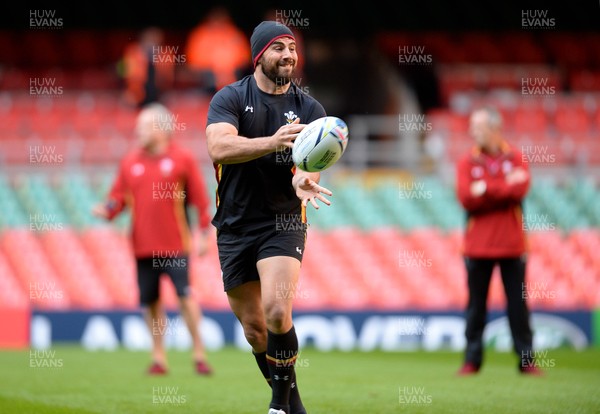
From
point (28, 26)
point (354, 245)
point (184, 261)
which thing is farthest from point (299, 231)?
→ point (28, 26)

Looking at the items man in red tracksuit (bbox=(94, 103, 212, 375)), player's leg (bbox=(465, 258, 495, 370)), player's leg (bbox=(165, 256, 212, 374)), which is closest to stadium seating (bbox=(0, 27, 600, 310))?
player's leg (bbox=(465, 258, 495, 370))

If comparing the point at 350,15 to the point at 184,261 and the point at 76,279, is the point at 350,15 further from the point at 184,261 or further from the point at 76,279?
the point at 184,261

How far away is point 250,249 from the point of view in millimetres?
7445

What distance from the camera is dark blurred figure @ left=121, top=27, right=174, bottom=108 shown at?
704 inches

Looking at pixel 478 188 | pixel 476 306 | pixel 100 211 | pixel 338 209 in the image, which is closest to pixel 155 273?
pixel 100 211

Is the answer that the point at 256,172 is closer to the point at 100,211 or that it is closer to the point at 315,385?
the point at 315,385

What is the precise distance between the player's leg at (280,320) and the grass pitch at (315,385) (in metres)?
0.92

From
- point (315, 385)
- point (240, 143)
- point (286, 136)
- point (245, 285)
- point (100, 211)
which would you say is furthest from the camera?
point (100, 211)

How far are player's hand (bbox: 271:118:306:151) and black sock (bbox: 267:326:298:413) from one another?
1274 millimetres

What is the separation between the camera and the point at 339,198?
17.9 m

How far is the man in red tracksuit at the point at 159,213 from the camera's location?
11.2m

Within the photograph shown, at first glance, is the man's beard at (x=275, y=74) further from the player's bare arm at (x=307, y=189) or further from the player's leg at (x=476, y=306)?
the player's leg at (x=476, y=306)

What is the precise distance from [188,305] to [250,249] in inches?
153

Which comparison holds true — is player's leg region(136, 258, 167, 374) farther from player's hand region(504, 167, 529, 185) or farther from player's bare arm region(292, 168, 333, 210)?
player's bare arm region(292, 168, 333, 210)
